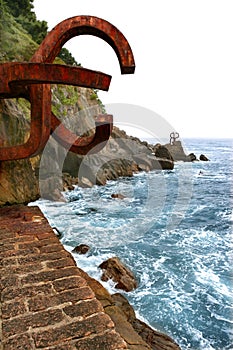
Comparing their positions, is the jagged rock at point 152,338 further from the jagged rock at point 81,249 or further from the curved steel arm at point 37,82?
the curved steel arm at point 37,82

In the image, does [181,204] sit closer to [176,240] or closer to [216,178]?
[176,240]

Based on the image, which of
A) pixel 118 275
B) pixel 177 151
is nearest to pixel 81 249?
pixel 118 275

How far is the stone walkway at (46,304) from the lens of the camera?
127 cm

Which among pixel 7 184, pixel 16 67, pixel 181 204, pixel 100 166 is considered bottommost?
pixel 181 204

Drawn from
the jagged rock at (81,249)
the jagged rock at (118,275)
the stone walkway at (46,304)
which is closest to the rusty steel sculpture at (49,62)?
the stone walkway at (46,304)

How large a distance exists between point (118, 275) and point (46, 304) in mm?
5055

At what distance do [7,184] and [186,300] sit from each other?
522cm

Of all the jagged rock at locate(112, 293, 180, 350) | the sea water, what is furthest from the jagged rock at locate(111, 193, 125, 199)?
the jagged rock at locate(112, 293, 180, 350)

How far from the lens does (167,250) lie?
8422 mm

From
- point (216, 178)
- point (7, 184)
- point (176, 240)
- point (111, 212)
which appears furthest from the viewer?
point (216, 178)

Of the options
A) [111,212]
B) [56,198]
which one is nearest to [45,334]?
[111,212]

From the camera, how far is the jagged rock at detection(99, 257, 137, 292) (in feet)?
19.7

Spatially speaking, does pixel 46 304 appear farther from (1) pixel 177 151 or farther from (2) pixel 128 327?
(1) pixel 177 151

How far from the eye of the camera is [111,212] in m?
12.5
